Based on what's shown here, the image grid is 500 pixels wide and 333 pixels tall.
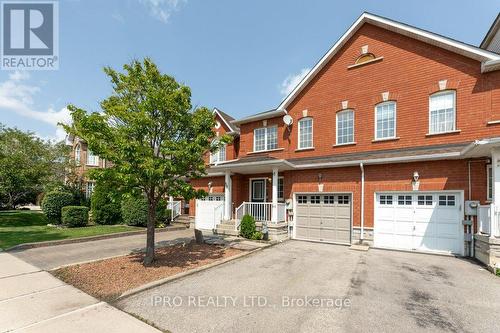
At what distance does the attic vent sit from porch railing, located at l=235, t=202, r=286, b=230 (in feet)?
27.4

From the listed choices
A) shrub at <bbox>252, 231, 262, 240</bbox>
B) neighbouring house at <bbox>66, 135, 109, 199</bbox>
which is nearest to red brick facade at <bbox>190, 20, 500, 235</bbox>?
shrub at <bbox>252, 231, 262, 240</bbox>

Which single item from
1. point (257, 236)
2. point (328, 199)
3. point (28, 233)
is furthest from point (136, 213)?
point (328, 199)

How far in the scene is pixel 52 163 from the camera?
21.8 metres

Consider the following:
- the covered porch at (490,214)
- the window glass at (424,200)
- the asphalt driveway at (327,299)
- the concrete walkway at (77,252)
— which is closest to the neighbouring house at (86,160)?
the concrete walkway at (77,252)

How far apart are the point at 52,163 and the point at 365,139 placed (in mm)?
24016

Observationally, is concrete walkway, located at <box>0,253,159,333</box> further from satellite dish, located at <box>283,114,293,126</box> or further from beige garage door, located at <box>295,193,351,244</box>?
satellite dish, located at <box>283,114,293,126</box>

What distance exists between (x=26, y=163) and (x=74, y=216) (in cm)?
685

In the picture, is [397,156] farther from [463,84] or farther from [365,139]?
[463,84]

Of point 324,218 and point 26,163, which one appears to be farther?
point 26,163

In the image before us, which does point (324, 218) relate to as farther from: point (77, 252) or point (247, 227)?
point (77, 252)

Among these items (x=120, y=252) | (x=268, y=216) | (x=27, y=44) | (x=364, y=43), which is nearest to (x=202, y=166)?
(x=120, y=252)

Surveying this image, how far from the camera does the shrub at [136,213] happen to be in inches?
687

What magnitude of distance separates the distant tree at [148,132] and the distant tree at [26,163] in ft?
50.4

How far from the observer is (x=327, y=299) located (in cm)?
Result: 582
